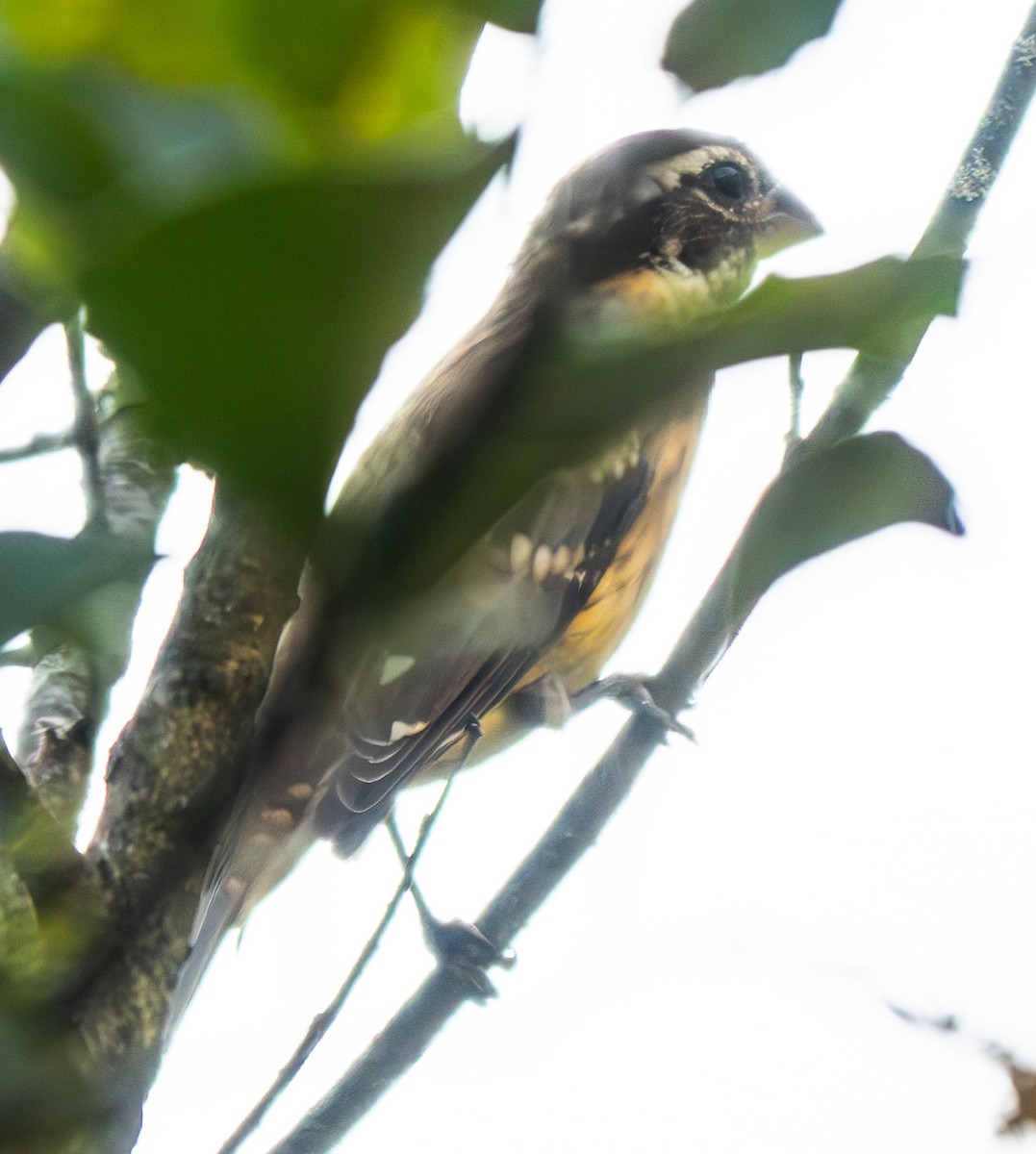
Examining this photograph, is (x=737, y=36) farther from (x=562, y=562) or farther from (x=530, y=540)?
(x=562, y=562)

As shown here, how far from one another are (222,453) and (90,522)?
0.28 m

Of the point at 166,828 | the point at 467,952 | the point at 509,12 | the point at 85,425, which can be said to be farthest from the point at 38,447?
the point at 467,952

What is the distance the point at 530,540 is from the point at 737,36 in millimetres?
814

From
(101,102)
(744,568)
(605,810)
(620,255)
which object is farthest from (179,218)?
(620,255)

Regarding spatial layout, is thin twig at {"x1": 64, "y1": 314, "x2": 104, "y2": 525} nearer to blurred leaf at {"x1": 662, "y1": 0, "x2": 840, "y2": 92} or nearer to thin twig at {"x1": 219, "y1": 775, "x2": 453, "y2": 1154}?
blurred leaf at {"x1": 662, "y1": 0, "x2": 840, "y2": 92}

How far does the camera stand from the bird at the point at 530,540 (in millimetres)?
390

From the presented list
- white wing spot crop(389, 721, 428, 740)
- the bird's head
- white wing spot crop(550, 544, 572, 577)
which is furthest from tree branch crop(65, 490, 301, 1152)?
the bird's head

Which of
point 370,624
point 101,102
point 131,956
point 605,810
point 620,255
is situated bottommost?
point 605,810

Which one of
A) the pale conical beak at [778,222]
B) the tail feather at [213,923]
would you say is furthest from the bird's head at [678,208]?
the tail feather at [213,923]

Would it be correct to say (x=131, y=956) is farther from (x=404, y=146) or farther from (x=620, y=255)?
(x=620, y=255)

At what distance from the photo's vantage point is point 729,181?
101 inches

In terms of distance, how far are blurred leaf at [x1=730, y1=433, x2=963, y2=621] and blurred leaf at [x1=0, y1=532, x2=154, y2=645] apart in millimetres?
193

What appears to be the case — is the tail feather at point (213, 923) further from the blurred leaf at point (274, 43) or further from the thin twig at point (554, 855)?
the blurred leaf at point (274, 43)

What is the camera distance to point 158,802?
0.50 meters
